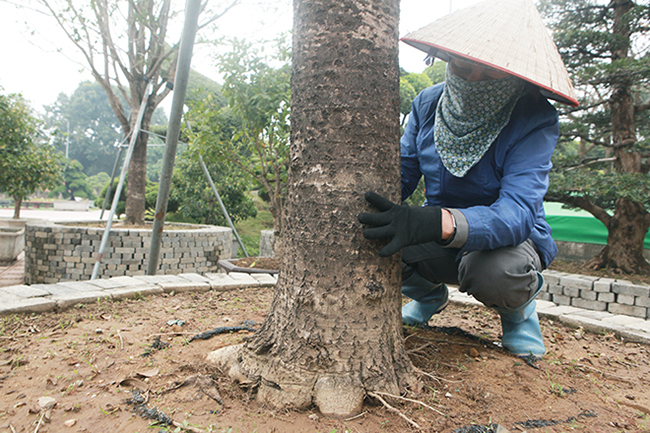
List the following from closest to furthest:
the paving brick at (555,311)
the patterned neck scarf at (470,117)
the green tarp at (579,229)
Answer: the patterned neck scarf at (470,117)
the paving brick at (555,311)
the green tarp at (579,229)

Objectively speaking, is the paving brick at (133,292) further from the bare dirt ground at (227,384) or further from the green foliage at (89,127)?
the green foliage at (89,127)

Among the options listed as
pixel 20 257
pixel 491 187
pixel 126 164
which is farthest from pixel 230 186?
pixel 491 187

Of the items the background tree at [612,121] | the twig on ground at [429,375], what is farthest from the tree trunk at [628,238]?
the twig on ground at [429,375]

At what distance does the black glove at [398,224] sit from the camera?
4.09 feet

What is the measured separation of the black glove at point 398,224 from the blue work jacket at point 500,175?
5.8 inches

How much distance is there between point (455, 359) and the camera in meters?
1.63

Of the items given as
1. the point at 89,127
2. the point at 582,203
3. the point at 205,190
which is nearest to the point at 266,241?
the point at 205,190

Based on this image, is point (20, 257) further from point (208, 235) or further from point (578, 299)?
point (578, 299)

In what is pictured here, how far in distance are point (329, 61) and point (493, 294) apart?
3.59 feet

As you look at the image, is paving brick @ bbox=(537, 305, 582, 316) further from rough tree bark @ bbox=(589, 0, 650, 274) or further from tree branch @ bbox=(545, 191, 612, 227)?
rough tree bark @ bbox=(589, 0, 650, 274)

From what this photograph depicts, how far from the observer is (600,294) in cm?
441

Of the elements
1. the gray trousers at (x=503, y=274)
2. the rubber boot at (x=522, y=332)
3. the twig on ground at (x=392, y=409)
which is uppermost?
the gray trousers at (x=503, y=274)

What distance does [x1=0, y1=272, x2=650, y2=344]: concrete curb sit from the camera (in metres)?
2.15

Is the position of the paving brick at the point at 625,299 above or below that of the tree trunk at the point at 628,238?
below
